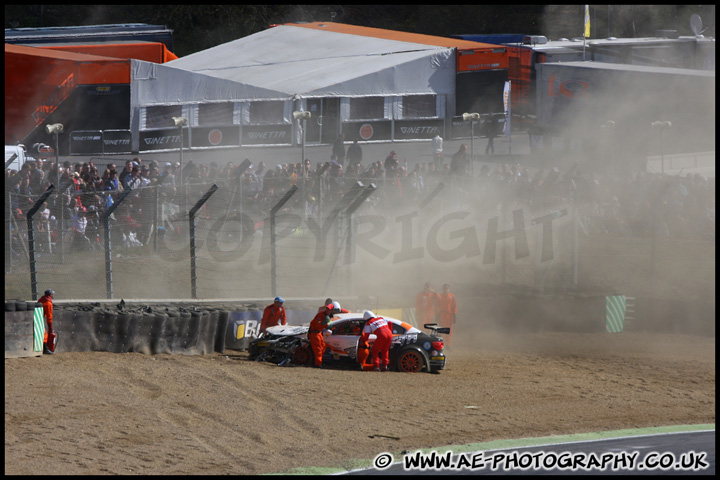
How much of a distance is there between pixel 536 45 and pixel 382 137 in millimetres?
7436

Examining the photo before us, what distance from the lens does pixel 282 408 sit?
11.2m

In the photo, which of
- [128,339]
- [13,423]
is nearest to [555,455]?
[13,423]

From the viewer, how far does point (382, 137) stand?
96.1 feet

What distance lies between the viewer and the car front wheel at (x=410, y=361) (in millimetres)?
14172

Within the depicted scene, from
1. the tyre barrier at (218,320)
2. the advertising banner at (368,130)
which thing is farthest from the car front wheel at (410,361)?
the advertising banner at (368,130)

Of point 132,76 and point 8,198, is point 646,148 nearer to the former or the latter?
point 132,76

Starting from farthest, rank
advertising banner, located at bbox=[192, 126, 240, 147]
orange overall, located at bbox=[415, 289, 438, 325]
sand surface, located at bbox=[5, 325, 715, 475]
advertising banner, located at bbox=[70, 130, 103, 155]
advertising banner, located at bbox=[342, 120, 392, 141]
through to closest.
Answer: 1. advertising banner, located at bbox=[342, 120, 392, 141]
2. advertising banner, located at bbox=[192, 126, 240, 147]
3. advertising banner, located at bbox=[70, 130, 103, 155]
4. orange overall, located at bbox=[415, 289, 438, 325]
5. sand surface, located at bbox=[5, 325, 715, 475]

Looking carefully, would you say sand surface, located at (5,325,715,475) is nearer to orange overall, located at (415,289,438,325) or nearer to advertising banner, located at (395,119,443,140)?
orange overall, located at (415,289,438,325)

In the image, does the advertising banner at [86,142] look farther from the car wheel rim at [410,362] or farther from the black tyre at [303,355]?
the car wheel rim at [410,362]

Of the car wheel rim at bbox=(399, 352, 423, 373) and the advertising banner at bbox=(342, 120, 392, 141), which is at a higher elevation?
the advertising banner at bbox=(342, 120, 392, 141)

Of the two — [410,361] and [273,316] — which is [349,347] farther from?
[273,316]

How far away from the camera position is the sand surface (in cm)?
926

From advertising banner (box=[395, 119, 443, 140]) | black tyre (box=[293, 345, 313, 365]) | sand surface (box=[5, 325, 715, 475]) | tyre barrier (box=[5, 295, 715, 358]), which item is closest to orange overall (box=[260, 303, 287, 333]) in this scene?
tyre barrier (box=[5, 295, 715, 358])

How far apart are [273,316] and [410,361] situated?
2.72 meters
